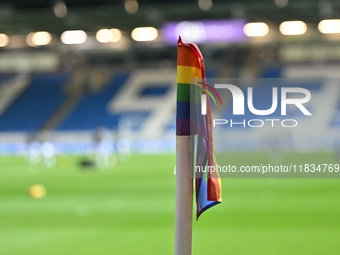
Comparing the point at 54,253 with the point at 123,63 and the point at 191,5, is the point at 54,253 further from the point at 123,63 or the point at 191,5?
the point at 123,63

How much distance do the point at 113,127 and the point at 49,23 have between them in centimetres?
923

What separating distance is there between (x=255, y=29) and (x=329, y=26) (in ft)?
13.1

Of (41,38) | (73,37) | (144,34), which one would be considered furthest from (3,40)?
(144,34)

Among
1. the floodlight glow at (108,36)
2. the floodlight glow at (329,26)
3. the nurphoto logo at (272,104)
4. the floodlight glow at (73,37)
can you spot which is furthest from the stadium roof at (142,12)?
the nurphoto logo at (272,104)

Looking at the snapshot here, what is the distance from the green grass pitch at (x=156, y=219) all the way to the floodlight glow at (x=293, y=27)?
61.0 feet

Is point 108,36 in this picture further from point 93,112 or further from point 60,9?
point 60,9

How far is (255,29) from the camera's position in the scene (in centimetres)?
3534

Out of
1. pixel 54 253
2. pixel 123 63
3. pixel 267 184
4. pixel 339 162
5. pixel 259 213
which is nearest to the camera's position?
pixel 339 162

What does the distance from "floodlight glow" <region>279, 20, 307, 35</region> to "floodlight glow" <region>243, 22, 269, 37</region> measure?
0.92m

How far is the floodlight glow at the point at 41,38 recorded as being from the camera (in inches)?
1506

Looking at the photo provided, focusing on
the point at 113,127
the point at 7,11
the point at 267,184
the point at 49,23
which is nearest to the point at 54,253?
the point at 267,184

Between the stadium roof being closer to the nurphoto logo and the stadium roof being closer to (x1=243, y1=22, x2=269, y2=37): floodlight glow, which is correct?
(x1=243, y1=22, x2=269, y2=37): floodlight glow

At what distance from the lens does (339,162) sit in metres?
4.36

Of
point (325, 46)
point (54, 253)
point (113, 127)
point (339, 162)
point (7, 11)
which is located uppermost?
point (325, 46)
